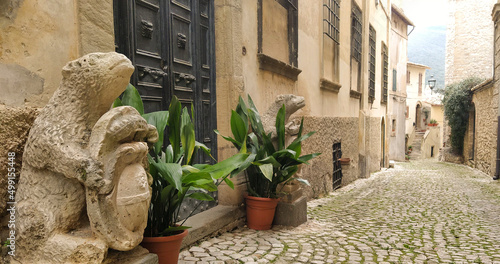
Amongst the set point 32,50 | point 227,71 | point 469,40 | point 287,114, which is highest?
point 469,40

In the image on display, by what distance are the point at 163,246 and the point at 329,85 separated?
5.56 m

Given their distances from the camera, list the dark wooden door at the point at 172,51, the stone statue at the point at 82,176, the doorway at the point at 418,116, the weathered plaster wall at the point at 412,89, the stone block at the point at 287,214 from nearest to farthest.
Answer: the stone statue at the point at 82,176
the dark wooden door at the point at 172,51
the stone block at the point at 287,214
the weathered plaster wall at the point at 412,89
the doorway at the point at 418,116

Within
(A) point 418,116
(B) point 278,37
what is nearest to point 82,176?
(B) point 278,37

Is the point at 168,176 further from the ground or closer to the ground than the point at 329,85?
closer to the ground

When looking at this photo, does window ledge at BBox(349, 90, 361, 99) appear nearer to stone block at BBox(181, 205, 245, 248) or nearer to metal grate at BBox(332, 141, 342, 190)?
metal grate at BBox(332, 141, 342, 190)

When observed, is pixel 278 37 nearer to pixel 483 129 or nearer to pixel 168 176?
pixel 168 176

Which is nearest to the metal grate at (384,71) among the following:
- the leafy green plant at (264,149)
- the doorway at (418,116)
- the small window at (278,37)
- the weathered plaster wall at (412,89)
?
the small window at (278,37)

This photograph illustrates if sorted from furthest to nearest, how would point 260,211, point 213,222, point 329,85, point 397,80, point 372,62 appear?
point 397,80 < point 372,62 < point 329,85 < point 260,211 < point 213,222

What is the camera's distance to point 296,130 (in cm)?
375

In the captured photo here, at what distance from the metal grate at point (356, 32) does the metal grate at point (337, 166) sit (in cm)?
282

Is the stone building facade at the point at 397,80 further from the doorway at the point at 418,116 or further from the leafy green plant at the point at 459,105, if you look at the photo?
the doorway at the point at 418,116

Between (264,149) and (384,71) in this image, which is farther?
(384,71)

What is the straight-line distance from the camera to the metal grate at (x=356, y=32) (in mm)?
8883

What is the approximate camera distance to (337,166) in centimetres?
764
